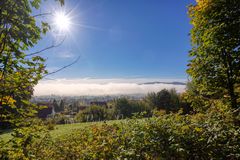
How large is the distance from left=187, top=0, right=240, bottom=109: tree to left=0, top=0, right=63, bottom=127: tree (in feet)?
17.1

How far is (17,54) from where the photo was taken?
3.17m

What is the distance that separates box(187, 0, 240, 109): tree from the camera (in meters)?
5.85

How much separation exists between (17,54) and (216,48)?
5.93m

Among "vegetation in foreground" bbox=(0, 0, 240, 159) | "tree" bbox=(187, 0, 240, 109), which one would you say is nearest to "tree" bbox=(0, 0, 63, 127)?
"vegetation in foreground" bbox=(0, 0, 240, 159)

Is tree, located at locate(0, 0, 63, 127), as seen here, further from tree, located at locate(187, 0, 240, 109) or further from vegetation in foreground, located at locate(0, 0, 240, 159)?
tree, located at locate(187, 0, 240, 109)

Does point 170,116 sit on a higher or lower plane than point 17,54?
lower

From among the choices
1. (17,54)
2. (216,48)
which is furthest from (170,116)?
(17,54)

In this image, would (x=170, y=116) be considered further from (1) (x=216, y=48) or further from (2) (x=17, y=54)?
(2) (x=17, y=54)

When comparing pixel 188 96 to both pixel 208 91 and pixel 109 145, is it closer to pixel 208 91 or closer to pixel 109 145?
pixel 208 91

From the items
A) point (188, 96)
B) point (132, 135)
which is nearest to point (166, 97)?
point (188, 96)

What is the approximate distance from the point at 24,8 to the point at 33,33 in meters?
0.45

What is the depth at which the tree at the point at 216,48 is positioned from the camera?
19.2ft

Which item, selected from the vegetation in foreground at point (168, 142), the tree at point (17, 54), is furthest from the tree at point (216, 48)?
the tree at point (17, 54)

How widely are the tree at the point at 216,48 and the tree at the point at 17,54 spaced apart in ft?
17.1
